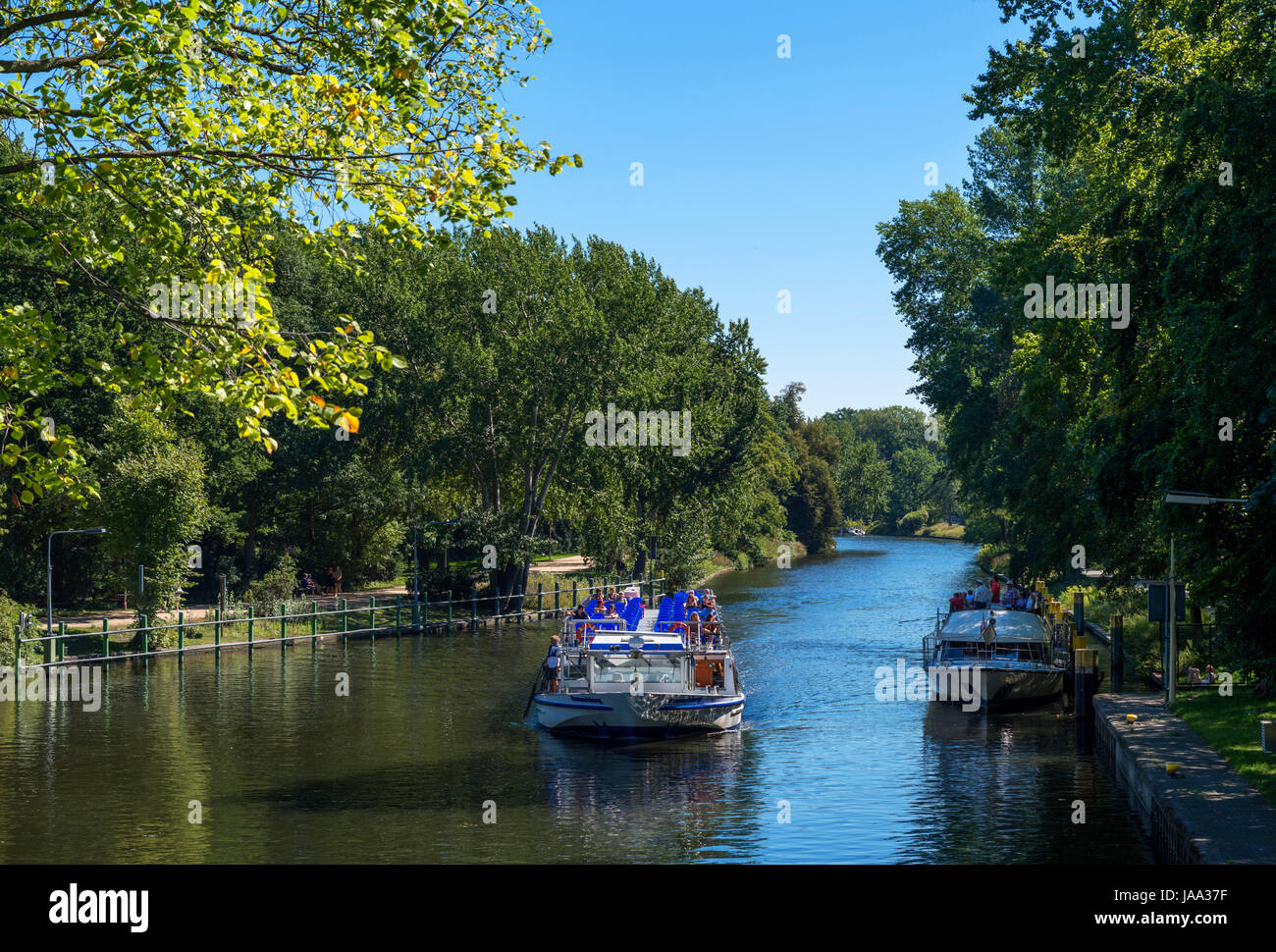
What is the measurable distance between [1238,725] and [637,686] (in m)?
12.9

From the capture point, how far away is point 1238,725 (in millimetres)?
24188

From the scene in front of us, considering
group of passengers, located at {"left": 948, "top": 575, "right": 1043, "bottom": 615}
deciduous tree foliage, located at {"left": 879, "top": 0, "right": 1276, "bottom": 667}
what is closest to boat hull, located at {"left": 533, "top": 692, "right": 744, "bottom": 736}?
deciduous tree foliage, located at {"left": 879, "top": 0, "right": 1276, "bottom": 667}

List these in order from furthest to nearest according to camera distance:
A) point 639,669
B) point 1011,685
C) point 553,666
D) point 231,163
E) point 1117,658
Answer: point 1117,658
point 1011,685
point 553,666
point 639,669
point 231,163

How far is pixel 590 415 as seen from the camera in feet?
194

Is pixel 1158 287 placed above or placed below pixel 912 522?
above

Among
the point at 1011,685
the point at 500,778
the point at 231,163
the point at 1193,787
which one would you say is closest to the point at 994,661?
the point at 1011,685

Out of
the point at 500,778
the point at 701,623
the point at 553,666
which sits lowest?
the point at 500,778

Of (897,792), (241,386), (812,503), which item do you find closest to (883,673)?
(897,792)

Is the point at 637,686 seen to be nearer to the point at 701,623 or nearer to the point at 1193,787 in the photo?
the point at 701,623

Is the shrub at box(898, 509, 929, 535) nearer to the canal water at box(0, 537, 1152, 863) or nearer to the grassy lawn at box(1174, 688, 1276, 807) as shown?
the canal water at box(0, 537, 1152, 863)

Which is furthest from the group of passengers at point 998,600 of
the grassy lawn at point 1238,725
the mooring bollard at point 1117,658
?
the grassy lawn at point 1238,725

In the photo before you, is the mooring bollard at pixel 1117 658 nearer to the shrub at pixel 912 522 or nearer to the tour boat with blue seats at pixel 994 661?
the tour boat with blue seats at pixel 994 661

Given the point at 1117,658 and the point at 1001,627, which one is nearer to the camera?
the point at 1117,658

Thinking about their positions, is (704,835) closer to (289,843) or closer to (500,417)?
(289,843)
